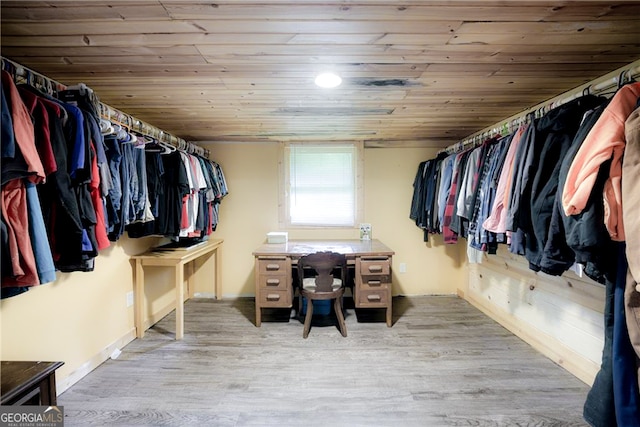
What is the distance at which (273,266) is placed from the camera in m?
2.86

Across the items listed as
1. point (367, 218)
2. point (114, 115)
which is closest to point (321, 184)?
point (367, 218)

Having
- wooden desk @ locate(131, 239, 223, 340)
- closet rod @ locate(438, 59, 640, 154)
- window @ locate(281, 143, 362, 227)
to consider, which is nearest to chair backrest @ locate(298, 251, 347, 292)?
wooden desk @ locate(131, 239, 223, 340)

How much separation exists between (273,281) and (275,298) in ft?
0.54

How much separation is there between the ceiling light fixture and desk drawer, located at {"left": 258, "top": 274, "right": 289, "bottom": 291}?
5.68 feet

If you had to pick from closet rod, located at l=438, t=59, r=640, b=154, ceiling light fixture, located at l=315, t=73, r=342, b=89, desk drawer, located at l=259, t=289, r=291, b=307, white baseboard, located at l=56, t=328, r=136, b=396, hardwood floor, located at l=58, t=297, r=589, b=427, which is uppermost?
ceiling light fixture, located at l=315, t=73, r=342, b=89

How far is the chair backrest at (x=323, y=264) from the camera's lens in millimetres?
2627

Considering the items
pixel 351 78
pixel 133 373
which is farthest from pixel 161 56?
pixel 133 373

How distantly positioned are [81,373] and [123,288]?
2.22 ft

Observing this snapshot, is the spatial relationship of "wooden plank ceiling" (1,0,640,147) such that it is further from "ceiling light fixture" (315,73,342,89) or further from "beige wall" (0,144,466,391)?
"beige wall" (0,144,466,391)

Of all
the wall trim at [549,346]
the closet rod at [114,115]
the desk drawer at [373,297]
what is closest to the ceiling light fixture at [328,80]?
the closet rod at [114,115]

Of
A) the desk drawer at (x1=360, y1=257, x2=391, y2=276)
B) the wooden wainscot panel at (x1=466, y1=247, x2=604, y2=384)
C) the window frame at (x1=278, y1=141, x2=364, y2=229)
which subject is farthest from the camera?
the window frame at (x1=278, y1=141, x2=364, y2=229)

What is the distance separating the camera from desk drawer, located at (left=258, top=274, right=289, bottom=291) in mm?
2861

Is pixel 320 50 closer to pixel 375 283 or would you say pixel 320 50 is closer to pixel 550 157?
pixel 550 157

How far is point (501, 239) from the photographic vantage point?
2064mm
